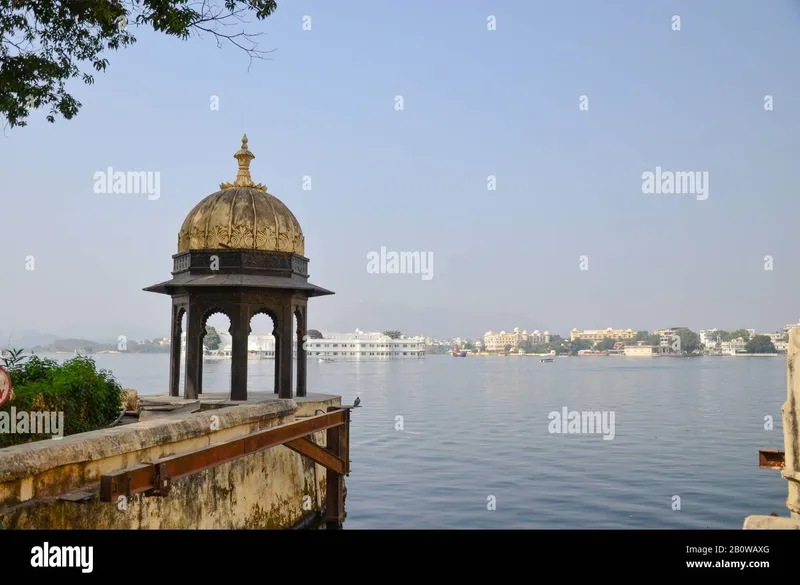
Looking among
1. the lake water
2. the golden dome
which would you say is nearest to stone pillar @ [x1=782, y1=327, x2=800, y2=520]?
the golden dome

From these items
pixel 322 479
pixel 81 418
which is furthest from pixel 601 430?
pixel 81 418

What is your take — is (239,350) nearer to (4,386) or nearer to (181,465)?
(181,465)

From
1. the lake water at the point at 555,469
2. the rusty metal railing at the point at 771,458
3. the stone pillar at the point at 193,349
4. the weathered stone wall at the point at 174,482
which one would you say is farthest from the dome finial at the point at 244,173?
the rusty metal railing at the point at 771,458

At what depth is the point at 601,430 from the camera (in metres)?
44.5

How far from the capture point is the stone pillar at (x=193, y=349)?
17453 millimetres

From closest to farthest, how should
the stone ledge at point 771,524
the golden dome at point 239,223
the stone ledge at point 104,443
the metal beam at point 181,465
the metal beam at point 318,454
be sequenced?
the stone ledge at point 771,524
the stone ledge at point 104,443
the metal beam at point 181,465
the metal beam at point 318,454
the golden dome at point 239,223

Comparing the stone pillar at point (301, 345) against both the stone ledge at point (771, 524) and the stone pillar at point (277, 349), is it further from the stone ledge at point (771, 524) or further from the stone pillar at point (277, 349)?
the stone ledge at point (771, 524)

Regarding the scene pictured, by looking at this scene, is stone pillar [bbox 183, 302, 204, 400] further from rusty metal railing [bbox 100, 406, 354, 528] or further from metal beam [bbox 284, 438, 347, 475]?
metal beam [bbox 284, 438, 347, 475]

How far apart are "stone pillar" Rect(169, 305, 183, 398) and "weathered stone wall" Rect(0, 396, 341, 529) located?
3920 mm

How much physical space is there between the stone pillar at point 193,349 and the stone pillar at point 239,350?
84 cm

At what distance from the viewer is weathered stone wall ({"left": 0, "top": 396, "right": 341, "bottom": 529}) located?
790 centimetres
